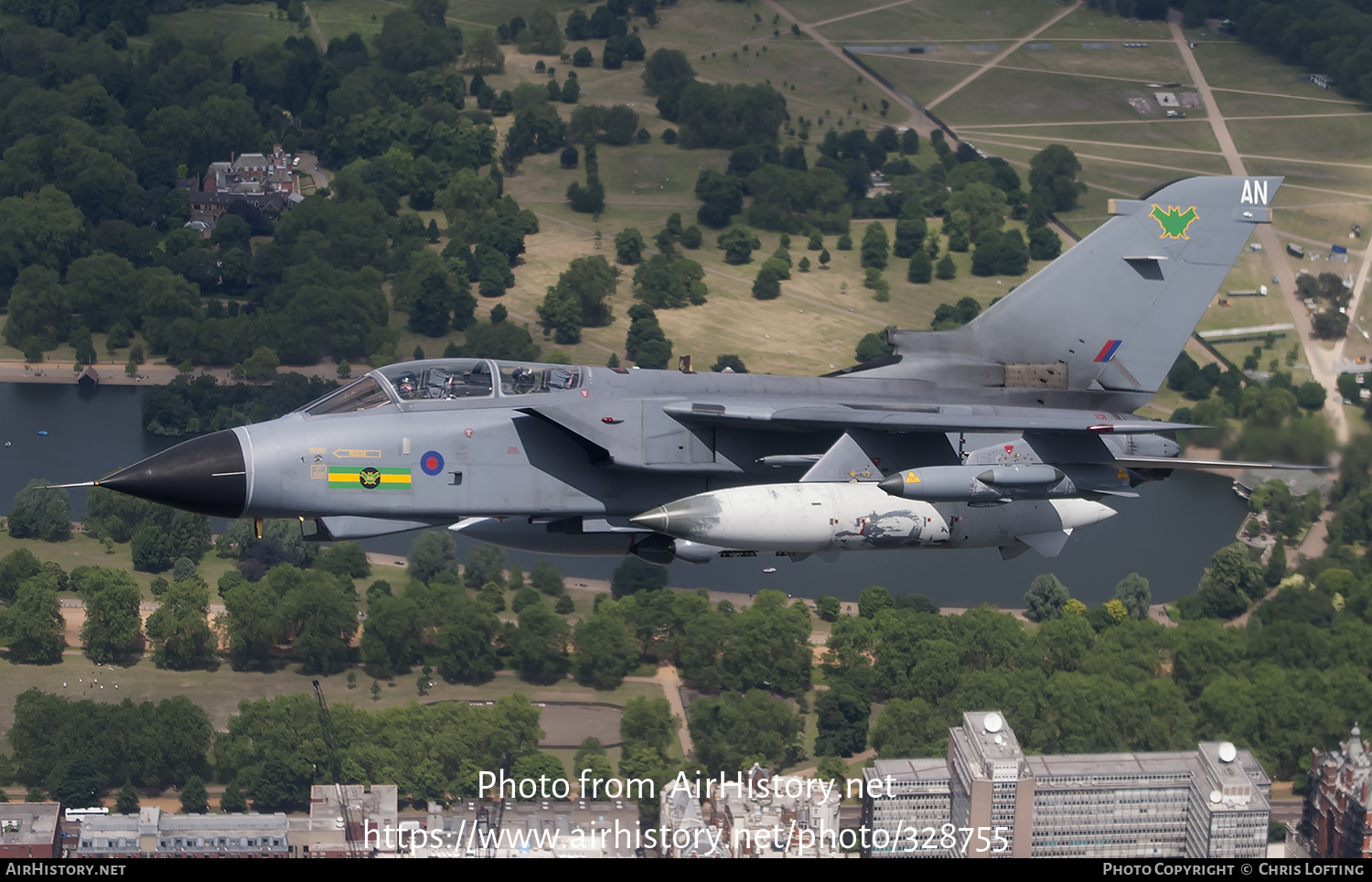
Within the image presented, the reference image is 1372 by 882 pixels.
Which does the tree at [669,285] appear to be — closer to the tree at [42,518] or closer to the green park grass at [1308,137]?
the tree at [42,518]

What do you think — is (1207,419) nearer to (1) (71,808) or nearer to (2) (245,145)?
(1) (71,808)

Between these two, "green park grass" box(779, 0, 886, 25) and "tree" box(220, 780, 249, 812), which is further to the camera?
"green park grass" box(779, 0, 886, 25)

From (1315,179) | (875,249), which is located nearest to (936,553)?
(875,249)

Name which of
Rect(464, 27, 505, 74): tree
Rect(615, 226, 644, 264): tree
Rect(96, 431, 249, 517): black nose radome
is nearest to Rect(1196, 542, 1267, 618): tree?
Rect(615, 226, 644, 264): tree

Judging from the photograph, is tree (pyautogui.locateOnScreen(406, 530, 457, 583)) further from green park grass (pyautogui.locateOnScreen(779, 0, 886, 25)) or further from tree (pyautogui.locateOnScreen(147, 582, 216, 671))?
green park grass (pyautogui.locateOnScreen(779, 0, 886, 25))

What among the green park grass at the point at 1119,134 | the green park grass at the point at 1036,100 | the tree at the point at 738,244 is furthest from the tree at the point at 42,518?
the green park grass at the point at 1036,100

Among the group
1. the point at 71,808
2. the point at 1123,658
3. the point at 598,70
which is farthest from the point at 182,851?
the point at 598,70

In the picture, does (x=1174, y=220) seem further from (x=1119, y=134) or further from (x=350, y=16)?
(x=350, y=16)
